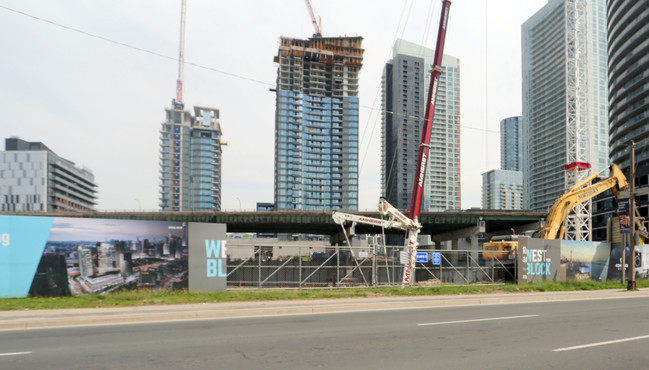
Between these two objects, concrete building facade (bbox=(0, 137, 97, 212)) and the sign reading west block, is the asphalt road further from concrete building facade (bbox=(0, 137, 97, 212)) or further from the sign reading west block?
concrete building facade (bbox=(0, 137, 97, 212))

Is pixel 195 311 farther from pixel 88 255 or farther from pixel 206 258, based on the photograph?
pixel 88 255

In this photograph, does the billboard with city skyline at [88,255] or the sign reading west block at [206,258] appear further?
the sign reading west block at [206,258]

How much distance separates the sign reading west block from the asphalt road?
7557mm

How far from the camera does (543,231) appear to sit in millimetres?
37312

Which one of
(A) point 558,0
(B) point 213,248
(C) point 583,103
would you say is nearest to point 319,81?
(A) point 558,0

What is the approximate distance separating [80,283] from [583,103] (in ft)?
274

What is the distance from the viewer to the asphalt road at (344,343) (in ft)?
25.6

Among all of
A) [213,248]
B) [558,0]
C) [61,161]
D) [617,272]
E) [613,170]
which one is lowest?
[617,272]

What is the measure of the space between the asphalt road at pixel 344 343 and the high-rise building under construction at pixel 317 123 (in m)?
163

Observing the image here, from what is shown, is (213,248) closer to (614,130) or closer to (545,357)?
(545,357)

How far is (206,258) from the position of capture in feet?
68.8

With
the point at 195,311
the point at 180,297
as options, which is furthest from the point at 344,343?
the point at 180,297

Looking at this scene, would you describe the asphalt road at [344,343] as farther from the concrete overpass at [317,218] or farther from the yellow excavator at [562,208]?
the concrete overpass at [317,218]

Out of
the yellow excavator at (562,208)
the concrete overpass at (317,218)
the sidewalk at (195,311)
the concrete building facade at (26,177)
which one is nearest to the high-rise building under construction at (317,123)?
the concrete building facade at (26,177)
